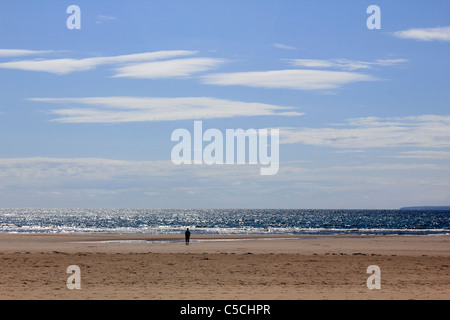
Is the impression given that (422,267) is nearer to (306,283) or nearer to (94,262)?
(306,283)

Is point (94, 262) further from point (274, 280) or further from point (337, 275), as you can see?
point (337, 275)

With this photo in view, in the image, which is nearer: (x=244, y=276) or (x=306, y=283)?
(x=306, y=283)

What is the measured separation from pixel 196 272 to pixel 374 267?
327 inches

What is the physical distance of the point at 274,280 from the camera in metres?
19.9
